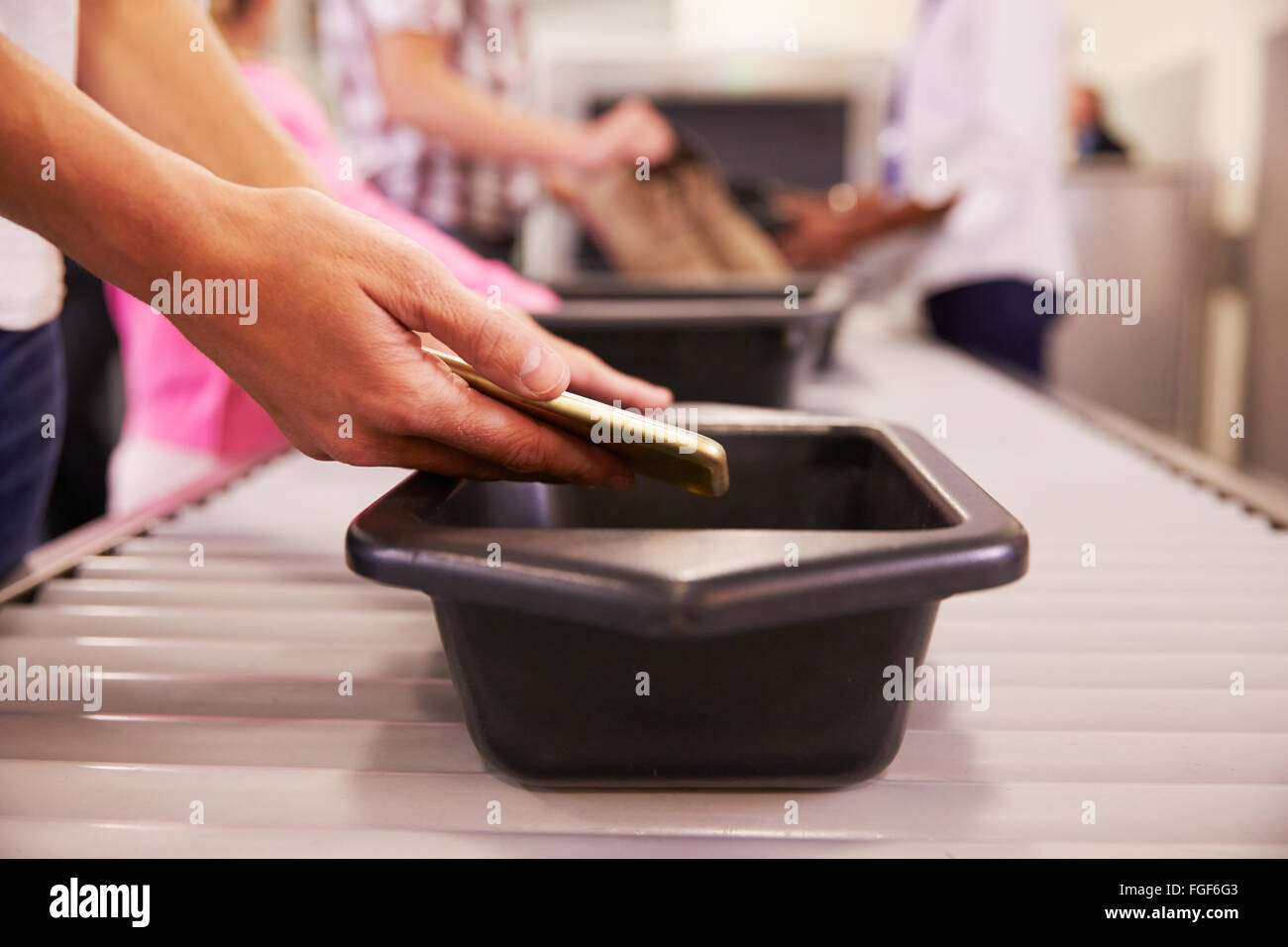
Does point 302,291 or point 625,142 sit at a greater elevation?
point 625,142

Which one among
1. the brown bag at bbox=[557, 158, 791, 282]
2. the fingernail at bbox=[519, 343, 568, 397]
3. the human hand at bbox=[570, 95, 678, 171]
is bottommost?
the fingernail at bbox=[519, 343, 568, 397]

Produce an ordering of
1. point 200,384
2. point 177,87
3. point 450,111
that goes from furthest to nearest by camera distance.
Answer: point 450,111 → point 200,384 → point 177,87

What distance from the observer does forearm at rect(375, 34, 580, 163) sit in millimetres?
1497

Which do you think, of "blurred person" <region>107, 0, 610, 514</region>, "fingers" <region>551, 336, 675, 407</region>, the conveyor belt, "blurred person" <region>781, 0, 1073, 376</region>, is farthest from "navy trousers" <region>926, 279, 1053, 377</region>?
"fingers" <region>551, 336, 675, 407</region>

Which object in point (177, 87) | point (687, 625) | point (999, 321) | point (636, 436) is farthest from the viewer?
point (999, 321)

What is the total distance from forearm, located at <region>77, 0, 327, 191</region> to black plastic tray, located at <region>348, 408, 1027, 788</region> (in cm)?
44

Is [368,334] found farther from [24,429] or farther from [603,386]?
[24,429]

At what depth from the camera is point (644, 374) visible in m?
0.99

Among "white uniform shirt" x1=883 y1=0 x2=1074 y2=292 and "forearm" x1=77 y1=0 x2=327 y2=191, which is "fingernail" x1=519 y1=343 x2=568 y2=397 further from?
"white uniform shirt" x1=883 y1=0 x2=1074 y2=292

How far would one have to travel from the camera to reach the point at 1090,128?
3.54 m

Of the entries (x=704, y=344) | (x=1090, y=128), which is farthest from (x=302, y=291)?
(x=1090, y=128)

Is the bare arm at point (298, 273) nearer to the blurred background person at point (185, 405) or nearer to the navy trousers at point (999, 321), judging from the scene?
the blurred background person at point (185, 405)

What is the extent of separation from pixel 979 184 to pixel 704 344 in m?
1.14
